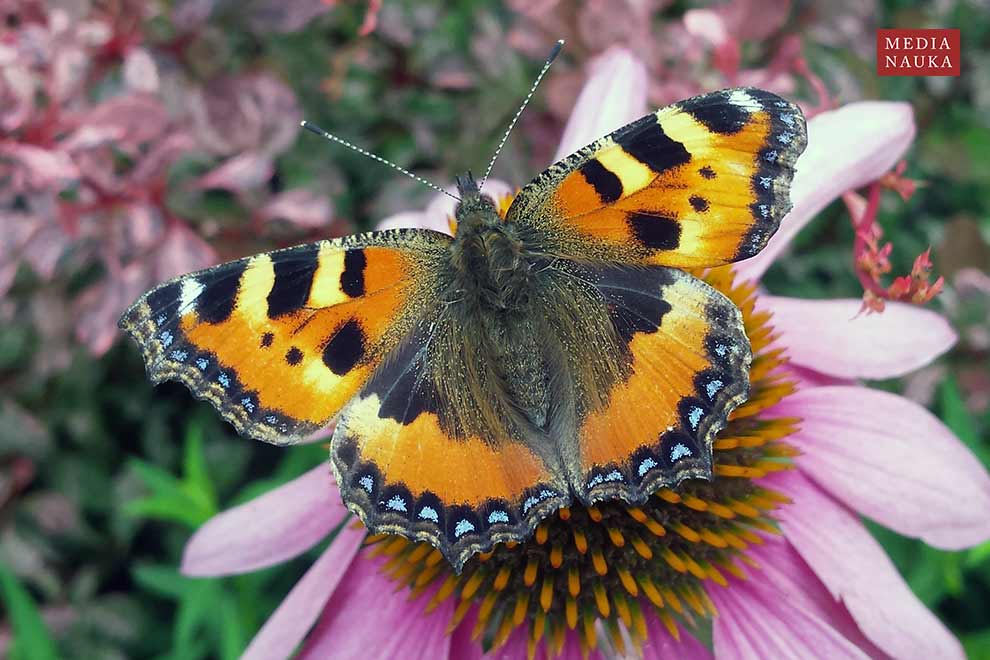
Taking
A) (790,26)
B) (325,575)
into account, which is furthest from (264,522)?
(790,26)

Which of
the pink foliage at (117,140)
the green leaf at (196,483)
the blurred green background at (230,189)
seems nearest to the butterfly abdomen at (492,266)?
the blurred green background at (230,189)

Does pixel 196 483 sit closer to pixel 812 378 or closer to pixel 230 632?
pixel 230 632

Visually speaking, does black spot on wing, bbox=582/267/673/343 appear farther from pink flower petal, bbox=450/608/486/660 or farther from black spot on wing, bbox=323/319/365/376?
pink flower petal, bbox=450/608/486/660

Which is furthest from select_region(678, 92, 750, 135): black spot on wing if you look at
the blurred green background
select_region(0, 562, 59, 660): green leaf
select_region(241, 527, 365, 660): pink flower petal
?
select_region(0, 562, 59, 660): green leaf

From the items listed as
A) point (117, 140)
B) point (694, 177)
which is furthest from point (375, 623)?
point (117, 140)

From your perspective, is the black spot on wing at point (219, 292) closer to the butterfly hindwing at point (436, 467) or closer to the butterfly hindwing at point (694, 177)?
the butterfly hindwing at point (436, 467)

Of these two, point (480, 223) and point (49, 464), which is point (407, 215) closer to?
point (480, 223)
